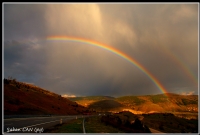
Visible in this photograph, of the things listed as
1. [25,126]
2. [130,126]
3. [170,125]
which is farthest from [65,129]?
[170,125]

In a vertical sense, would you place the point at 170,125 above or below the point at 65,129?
below

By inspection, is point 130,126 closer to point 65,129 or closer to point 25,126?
point 65,129

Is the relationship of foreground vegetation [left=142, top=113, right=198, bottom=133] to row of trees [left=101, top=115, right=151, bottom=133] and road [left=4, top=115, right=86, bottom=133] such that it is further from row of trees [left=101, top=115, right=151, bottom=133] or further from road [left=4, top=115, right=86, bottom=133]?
road [left=4, top=115, right=86, bottom=133]

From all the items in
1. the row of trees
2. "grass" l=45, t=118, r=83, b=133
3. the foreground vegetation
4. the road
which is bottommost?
the foreground vegetation

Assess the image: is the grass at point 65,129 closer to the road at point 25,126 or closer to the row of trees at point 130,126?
the road at point 25,126

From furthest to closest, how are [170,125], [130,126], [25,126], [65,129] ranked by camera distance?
1. [170,125]
2. [130,126]
3. [25,126]
4. [65,129]

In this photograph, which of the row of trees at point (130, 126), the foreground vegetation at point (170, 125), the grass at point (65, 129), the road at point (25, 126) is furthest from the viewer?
the foreground vegetation at point (170, 125)

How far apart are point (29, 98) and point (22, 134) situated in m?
71.4

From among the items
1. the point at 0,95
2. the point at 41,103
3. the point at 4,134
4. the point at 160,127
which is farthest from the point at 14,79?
the point at 4,134

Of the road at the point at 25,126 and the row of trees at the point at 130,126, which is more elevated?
the road at the point at 25,126

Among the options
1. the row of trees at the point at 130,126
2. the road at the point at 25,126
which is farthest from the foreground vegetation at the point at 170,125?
the road at the point at 25,126

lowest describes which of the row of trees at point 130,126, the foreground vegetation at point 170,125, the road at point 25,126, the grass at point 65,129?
the foreground vegetation at point 170,125

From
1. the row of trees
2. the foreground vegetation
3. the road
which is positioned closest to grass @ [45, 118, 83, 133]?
the road

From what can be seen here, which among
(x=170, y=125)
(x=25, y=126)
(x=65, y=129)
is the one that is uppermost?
(x=25, y=126)
